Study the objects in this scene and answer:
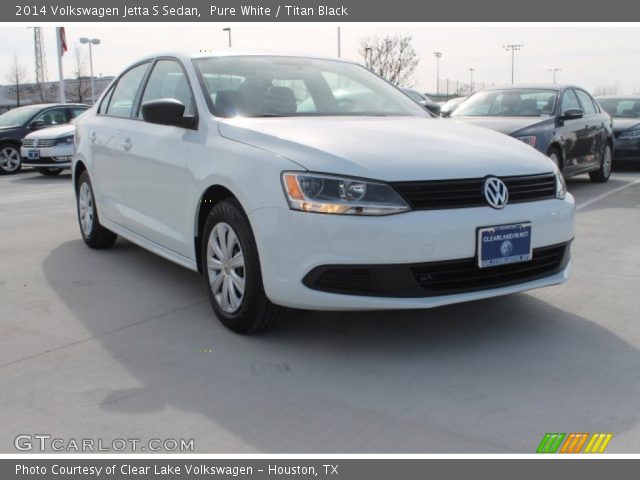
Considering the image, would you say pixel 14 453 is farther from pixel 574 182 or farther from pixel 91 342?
pixel 574 182

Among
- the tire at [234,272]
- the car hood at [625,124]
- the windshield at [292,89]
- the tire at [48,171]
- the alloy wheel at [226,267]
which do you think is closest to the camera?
the tire at [234,272]

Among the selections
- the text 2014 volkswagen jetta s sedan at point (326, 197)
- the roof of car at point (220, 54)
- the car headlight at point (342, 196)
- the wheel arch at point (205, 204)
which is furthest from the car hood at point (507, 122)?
the car headlight at point (342, 196)

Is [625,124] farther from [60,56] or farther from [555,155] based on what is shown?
[60,56]

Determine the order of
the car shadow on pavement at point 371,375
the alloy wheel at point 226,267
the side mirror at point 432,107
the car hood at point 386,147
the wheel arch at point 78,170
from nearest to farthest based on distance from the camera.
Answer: the car shadow on pavement at point 371,375, the car hood at point 386,147, the alloy wheel at point 226,267, the side mirror at point 432,107, the wheel arch at point 78,170

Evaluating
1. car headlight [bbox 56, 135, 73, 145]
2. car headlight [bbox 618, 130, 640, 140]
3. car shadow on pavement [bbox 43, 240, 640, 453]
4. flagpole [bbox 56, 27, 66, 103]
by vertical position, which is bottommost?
car shadow on pavement [bbox 43, 240, 640, 453]

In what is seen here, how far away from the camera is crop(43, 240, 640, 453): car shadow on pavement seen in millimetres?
2887

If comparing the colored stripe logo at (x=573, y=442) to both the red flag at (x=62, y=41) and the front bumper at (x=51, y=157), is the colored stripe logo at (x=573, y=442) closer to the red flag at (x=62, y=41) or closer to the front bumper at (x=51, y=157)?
the front bumper at (x=51, y=157)

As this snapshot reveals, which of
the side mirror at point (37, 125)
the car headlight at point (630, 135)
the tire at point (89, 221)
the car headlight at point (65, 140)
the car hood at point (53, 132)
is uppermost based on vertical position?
the side mirror at point (37, 125)

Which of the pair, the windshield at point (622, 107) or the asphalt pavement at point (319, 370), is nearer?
the asphalt pavement at point (319, 370)

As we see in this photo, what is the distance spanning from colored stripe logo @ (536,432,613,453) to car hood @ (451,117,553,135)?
6.43 m

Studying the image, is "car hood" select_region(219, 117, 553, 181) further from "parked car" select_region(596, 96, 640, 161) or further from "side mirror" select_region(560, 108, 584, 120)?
"parked car" select_region(596, 96, 640, 161)

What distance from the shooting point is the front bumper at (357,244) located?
343cm

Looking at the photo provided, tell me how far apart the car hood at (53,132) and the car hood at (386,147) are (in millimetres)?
10063

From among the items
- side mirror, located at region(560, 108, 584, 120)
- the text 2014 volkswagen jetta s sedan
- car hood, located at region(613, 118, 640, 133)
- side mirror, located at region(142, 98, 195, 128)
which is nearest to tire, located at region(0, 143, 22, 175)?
side mirror, located at region(560, 108, 584, 120)
